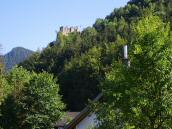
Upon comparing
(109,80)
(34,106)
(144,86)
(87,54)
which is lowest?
(34,106)

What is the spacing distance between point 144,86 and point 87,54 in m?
112

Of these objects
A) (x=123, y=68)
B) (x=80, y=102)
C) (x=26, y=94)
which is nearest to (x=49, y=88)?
(x=26, y=94)

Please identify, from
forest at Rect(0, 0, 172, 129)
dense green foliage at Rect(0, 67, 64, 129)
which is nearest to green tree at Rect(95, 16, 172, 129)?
forest at Rect(0, 0, 172, 129)

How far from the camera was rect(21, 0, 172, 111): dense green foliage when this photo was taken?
374 ft

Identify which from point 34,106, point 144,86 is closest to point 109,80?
point 144,86

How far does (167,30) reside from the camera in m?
18.3

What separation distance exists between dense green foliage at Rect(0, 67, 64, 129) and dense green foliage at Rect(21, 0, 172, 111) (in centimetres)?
4396

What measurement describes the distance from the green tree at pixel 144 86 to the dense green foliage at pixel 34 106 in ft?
117

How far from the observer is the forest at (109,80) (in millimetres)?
17422

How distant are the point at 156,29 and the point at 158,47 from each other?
80 centimetres

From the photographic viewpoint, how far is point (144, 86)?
17688mm

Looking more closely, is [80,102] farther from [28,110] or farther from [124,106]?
[124,106]

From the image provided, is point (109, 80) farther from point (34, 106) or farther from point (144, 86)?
point (34, 106)

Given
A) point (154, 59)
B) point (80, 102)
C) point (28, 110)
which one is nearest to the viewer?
point (154, 59)
